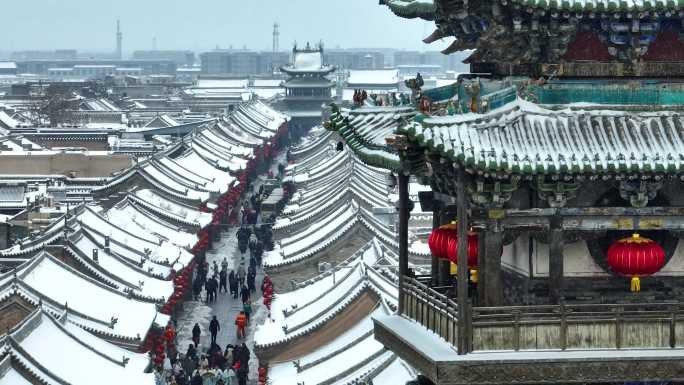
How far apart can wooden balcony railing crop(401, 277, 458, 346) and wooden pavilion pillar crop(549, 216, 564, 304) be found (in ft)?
4.84

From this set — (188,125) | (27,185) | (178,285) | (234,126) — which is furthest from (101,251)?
→ (188,125)

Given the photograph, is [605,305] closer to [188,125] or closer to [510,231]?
[510,231]

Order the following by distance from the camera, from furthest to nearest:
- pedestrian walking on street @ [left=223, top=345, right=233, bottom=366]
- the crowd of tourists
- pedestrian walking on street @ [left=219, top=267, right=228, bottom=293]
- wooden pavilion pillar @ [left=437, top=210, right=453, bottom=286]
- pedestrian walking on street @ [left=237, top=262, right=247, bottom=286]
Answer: pedestrian walking on street @ [left=219, top=267, right=228, bottom=293]
pedestrian walking on street @ [left=237, top=262, right=247, bottom=286]
pedestrian walking on street @ [left=223, top=345, right=233, bottom=366]
the crowd of tourists
wooden pavilion pillar @ [left=437, top=210, right=453, bottom=286]

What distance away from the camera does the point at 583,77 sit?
83.1 feet

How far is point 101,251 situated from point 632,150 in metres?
43.5

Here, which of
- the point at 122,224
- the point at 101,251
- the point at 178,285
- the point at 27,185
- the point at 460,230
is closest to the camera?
the point at 460,230

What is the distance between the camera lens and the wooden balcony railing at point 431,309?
24.4m

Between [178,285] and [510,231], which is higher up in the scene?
[510,231]

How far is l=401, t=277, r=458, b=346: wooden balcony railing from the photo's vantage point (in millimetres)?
24438

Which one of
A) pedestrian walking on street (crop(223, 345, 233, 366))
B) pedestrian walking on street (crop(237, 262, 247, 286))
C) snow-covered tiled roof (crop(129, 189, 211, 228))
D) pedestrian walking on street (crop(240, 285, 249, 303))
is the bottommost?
pedestrian walking on street (crop(237, 262, 247, 286))

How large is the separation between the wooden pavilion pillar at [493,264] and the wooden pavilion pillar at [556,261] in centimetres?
72

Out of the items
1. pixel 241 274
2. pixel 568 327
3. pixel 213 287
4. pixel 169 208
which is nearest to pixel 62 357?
pixel 568 327

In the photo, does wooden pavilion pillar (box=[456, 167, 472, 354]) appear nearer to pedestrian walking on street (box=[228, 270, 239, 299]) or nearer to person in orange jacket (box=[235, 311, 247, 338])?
person in orange jacket (box=[235, 311, 247, 338])

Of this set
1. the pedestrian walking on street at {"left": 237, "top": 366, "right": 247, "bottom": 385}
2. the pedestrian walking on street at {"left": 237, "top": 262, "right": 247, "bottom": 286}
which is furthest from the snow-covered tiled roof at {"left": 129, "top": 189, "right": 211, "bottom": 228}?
the pedestrian walking on street at {"left": 237, "top": 366, "right": 247, "bottom": 385}
